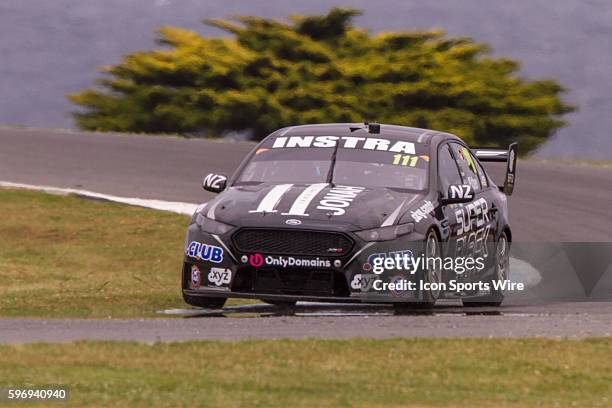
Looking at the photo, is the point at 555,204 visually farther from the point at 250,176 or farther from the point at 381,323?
the point at 381,323

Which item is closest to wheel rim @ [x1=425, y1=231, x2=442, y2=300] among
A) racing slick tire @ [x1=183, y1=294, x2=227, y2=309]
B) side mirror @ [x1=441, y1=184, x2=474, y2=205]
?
side mirror @ [x1=441, y1=184, x2=474, y2=205]

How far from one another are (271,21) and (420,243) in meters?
19.0

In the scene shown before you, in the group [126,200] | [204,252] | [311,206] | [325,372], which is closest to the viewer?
[325,372]

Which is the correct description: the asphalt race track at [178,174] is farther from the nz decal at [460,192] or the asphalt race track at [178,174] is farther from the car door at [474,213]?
the nz decal at [460,192]

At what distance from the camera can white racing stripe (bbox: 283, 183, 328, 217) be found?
A: 1159 cm

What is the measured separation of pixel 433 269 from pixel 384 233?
1.92 ft

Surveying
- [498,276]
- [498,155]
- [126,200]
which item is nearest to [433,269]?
[498,276]

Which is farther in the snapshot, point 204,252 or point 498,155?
point 498,155

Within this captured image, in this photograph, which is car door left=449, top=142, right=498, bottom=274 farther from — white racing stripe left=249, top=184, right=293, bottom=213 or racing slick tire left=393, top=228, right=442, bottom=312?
white racing stripe left=249, top=184, right=293, bottom=213

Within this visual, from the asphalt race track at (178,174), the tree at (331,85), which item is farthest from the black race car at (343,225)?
the tree at (331,85)

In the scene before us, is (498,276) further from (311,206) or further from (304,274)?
(304,274)

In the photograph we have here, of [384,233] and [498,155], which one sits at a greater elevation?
[498,155]

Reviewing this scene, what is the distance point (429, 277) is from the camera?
38.3 ft

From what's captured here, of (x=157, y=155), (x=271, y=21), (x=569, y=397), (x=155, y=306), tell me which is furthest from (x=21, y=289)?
(x=271, y=21)
